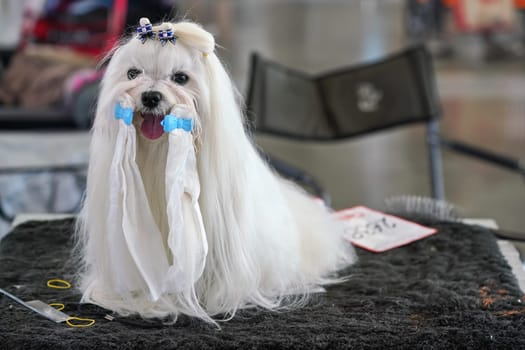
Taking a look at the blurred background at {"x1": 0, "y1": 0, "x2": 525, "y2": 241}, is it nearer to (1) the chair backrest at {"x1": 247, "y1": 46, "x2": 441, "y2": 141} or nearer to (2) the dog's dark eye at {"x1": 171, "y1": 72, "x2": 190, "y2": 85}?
(2) the dog's dark eye at {"x1": 171, "y1": 72, "x2": 190, "y2": 85}

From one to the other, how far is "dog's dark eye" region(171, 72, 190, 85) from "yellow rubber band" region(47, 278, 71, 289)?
0.48 metres

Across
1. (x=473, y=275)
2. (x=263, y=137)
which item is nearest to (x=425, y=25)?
(x=263, y=137)

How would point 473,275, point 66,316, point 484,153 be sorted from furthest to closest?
1. point 484,153
2. point 473,275
3. point 66,316

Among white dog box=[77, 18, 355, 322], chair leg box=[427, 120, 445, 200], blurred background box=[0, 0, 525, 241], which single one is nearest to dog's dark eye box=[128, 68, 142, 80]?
white dog box=[77, 18, 355, 322]

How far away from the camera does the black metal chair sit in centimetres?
283

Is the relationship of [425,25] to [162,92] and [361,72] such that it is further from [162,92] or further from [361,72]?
[162,92]

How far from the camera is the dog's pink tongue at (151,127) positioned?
1228 mm

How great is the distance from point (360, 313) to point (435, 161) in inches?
62.5

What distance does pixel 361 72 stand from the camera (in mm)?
3031

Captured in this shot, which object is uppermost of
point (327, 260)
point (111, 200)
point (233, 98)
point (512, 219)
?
point (233, 98)

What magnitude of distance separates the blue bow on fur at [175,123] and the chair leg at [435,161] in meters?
1.71

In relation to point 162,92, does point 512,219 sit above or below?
below

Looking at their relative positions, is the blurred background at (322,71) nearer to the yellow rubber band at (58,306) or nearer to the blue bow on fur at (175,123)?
the blue bow on fur at (175,123)

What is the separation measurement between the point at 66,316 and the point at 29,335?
4.0 inches
